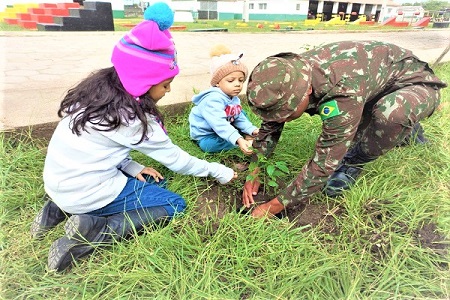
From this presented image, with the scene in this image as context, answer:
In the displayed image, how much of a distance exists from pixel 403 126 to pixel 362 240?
23.9 inches

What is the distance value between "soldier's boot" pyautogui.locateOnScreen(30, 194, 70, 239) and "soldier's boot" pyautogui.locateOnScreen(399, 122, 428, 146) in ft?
6.92

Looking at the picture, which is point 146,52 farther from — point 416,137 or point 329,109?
point 416,137

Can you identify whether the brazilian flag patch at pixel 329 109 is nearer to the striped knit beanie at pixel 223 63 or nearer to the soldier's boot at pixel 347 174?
the soldier's boot at pixel 347 174

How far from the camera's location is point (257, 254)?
1.38 metres

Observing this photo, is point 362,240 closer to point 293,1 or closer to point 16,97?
point 16,97

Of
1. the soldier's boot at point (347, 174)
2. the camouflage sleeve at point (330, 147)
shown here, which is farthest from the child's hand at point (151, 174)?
the soldier's boot at point (347, 174)

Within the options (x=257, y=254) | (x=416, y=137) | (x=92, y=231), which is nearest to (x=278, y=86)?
(x=257, y=254)

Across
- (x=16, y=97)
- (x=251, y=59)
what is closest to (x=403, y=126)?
(x=16, y=97)

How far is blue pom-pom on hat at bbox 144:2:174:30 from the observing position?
132cm

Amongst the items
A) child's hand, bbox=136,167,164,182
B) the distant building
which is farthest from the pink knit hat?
the distant building

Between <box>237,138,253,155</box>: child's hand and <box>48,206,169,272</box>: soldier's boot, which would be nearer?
<box>48,206,169,272</box>: soldier's boot

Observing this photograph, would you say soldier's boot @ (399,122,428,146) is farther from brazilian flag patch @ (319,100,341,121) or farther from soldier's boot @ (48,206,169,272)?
soldier's boot @ (48,206,169,272)

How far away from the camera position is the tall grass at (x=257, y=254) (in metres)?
1.22

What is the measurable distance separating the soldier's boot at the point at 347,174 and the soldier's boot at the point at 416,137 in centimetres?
51
